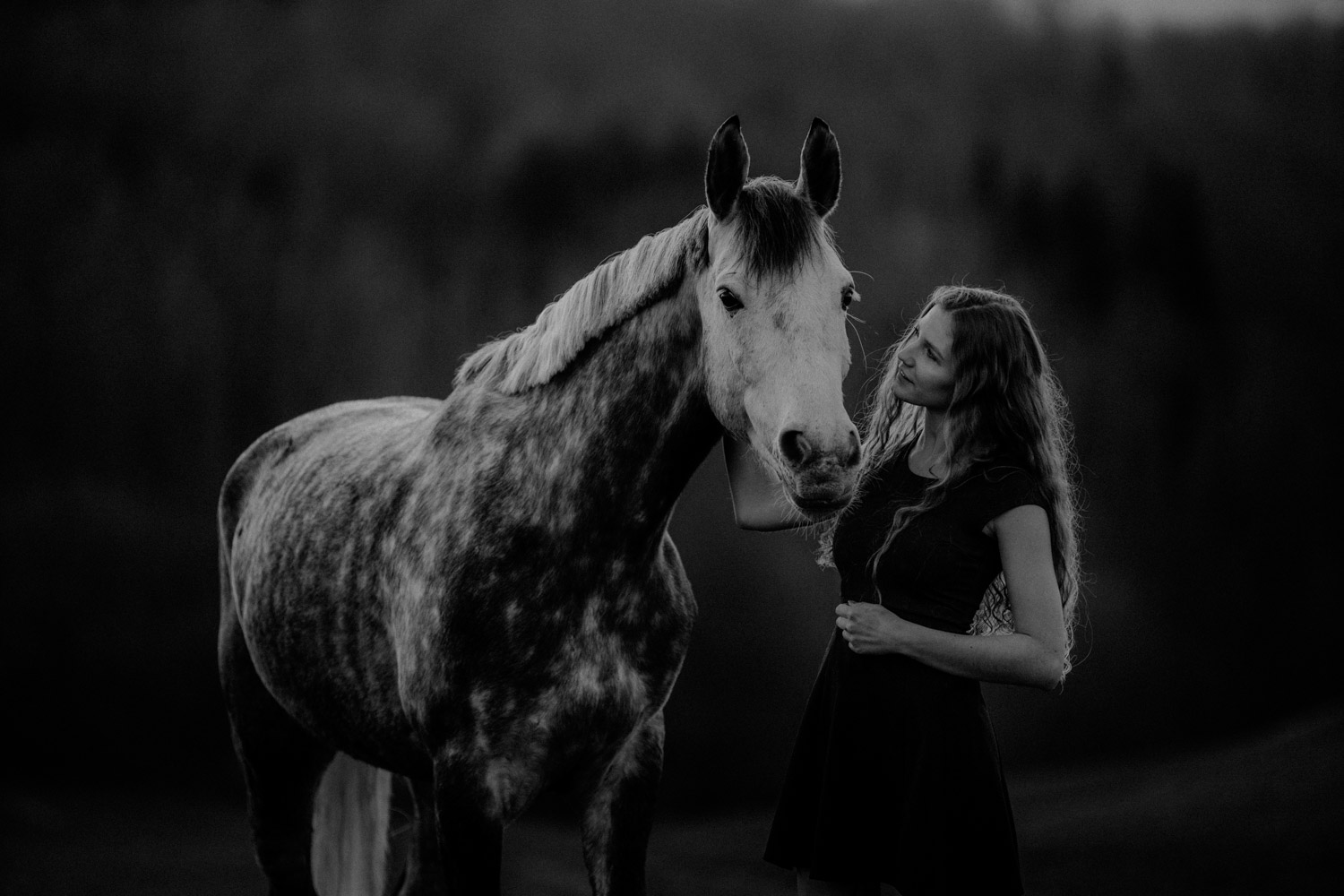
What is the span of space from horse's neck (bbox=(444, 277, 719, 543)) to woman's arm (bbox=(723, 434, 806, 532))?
0.10m

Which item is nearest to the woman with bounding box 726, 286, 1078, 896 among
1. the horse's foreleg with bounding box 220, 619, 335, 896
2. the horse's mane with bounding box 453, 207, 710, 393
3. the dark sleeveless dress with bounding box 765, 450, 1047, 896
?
the dark sleeveless dress with bounding box 765, 450, 1047, 896

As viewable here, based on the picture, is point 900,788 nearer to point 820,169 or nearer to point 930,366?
point 930,366

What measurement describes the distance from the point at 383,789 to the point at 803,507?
1.86 meters

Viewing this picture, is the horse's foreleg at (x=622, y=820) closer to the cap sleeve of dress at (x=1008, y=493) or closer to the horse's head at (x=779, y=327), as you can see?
the horse's head at (x=779, y=327)

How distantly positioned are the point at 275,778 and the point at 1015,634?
6.36 ft

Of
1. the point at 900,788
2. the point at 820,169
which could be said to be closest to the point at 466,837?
the point at 900,788

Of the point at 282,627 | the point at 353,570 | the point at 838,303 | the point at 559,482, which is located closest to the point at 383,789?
the point at 282,627

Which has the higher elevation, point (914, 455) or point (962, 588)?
Result: point (914, 455)

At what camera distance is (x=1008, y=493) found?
1.67m

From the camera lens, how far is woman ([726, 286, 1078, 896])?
166cm

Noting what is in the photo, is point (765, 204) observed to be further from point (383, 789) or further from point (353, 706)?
point (383, 789)

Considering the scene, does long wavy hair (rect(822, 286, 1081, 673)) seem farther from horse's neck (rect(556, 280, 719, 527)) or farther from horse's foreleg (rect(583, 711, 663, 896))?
horse's foreleg (rect(583, 711, 663, 896))

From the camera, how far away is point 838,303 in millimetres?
1653

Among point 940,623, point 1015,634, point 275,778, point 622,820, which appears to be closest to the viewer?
point 1015,634
